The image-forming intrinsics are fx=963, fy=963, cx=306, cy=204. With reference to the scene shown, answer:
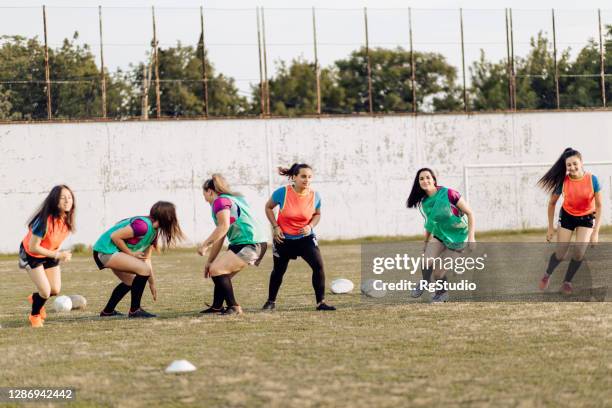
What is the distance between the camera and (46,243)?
983 cm

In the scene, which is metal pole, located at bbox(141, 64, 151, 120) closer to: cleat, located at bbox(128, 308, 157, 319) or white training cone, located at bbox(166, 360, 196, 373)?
cleat, located at bbox(128, 308, 157, 319)

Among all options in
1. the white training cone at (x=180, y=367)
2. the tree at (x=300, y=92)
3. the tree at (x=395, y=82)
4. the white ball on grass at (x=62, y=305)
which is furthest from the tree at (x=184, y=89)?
the white training cone at (x=180, y=367)

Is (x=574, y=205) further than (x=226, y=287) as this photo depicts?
Yes

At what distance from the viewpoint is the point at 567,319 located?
30.4 feet

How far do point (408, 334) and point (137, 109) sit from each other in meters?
24.8

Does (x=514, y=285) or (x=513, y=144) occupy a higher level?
(x=513, y=144)

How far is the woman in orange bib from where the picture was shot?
36.7 feet

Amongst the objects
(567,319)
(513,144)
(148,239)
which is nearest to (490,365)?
(567,319)

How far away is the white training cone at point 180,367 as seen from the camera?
6887mm

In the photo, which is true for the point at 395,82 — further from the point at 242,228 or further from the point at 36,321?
the point at 36,321

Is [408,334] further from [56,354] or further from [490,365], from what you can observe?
[56,354]

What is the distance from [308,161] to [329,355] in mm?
23034

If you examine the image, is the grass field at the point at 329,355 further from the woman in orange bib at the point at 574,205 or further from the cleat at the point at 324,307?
the woman in orange bib at the point at 574,205

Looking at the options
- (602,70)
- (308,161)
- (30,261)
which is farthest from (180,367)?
(602,70)
